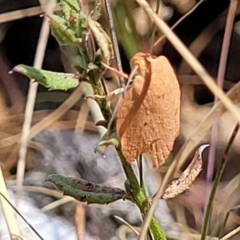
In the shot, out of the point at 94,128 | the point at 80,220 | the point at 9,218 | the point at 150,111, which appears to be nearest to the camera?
the point at 150,111

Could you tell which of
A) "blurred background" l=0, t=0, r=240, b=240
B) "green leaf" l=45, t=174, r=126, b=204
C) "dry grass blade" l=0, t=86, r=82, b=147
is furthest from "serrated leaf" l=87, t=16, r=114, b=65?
"dry grass blade" l=0, t=86, r=82, b=147

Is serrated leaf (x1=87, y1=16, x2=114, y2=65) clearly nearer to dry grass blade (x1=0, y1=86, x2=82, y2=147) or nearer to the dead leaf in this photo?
the dead leaf

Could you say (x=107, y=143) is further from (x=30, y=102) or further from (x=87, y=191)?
(x=30, y=102)

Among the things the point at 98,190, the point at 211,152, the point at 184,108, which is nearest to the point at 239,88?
the point at 98,190

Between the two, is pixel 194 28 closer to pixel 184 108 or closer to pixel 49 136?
pixel 184 108

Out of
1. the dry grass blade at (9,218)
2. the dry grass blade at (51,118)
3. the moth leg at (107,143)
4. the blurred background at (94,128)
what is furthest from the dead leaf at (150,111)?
the dry grass blade at (51,118)

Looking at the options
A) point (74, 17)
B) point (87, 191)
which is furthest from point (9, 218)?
point (74, 17)
